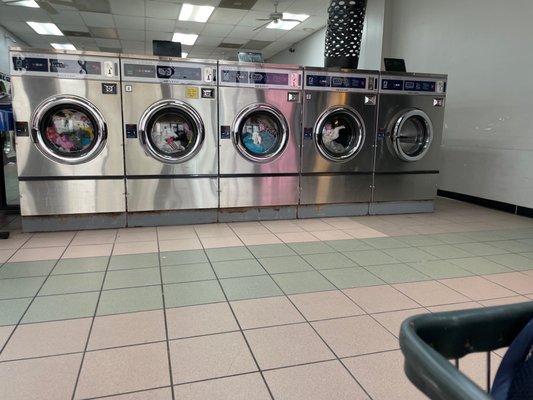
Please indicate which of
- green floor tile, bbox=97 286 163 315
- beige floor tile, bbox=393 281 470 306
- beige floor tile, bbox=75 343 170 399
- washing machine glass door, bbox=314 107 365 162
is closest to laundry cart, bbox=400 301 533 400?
beige floor tile, bbox=75 343 170 399

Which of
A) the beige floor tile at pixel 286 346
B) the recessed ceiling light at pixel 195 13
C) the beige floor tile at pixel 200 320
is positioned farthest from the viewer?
the recessed ceiling light at pixel 195 13

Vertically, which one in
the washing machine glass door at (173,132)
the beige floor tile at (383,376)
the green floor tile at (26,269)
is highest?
the washing machine glass door at (173,132)

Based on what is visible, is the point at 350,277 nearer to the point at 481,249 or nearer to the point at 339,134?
the point at 481,249

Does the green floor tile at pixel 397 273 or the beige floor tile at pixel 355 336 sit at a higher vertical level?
the green floor tile at pixel 397 273

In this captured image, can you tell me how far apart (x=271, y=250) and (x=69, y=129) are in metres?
2.30

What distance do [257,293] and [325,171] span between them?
2438 mm

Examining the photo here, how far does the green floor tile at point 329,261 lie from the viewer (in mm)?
3066

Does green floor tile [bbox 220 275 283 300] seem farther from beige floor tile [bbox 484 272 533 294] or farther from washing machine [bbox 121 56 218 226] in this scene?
washing machine [bbox 121 56 218 226]

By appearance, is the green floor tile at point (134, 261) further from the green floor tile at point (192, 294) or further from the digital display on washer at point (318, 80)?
the digital display on washer at point (318, 80)

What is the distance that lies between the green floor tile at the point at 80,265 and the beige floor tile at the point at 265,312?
121 centimetres

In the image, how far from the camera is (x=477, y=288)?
2.68 metres

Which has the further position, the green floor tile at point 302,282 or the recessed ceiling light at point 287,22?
the recessed ceiling light at point 287,22

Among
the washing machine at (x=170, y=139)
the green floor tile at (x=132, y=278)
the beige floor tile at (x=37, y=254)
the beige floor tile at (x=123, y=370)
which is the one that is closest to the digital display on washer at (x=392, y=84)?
the washing machine at (x=170, y=139)

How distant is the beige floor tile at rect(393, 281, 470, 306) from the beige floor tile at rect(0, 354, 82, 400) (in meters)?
1.92
